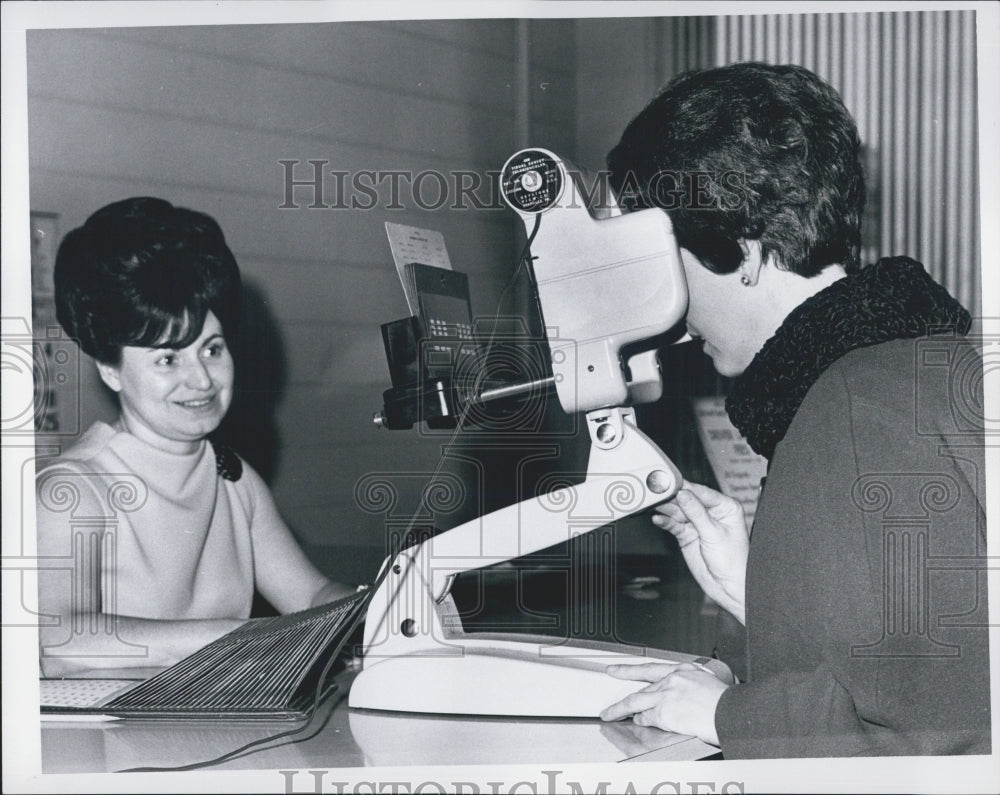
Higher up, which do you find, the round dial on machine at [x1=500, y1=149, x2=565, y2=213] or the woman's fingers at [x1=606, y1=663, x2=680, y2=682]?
the round dial on machine at [x1=500, y1=149, x2=565, y2=213]

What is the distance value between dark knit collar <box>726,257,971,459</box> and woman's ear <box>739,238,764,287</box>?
0.07 m

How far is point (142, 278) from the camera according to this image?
126 centimetres

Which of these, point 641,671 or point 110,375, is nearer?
point 641,671

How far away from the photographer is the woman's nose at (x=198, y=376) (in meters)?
1.27

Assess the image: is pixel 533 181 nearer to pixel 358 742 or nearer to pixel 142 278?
pixel 142 278

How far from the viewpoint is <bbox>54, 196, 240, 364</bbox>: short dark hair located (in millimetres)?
1263

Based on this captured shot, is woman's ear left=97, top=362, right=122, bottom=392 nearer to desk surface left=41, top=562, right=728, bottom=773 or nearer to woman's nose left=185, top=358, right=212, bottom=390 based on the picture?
woman's nose left=185, top=358, right=212, bottom=390

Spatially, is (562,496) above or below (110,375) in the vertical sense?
below

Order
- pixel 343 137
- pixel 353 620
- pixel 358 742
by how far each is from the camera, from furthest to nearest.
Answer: pixel 343 137 < pixel 353 620 < pixel 358 742

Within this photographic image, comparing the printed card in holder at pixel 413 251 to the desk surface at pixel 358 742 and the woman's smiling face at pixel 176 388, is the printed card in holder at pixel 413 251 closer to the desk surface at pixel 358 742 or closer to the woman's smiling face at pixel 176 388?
the woman's smiling face at pixel 176 388

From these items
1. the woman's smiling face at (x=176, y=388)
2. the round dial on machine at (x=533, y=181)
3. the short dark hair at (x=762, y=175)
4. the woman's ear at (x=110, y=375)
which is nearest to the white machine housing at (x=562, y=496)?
the round dial on machine at (x=533, y=181)

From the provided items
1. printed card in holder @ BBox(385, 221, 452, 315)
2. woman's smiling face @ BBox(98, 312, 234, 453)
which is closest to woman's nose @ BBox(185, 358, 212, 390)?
woman's smiling face @ BBox(98, 312, 234, 453)

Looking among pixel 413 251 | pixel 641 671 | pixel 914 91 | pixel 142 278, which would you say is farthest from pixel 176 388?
pixel 914 91

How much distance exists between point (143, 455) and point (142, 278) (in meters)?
0.25
